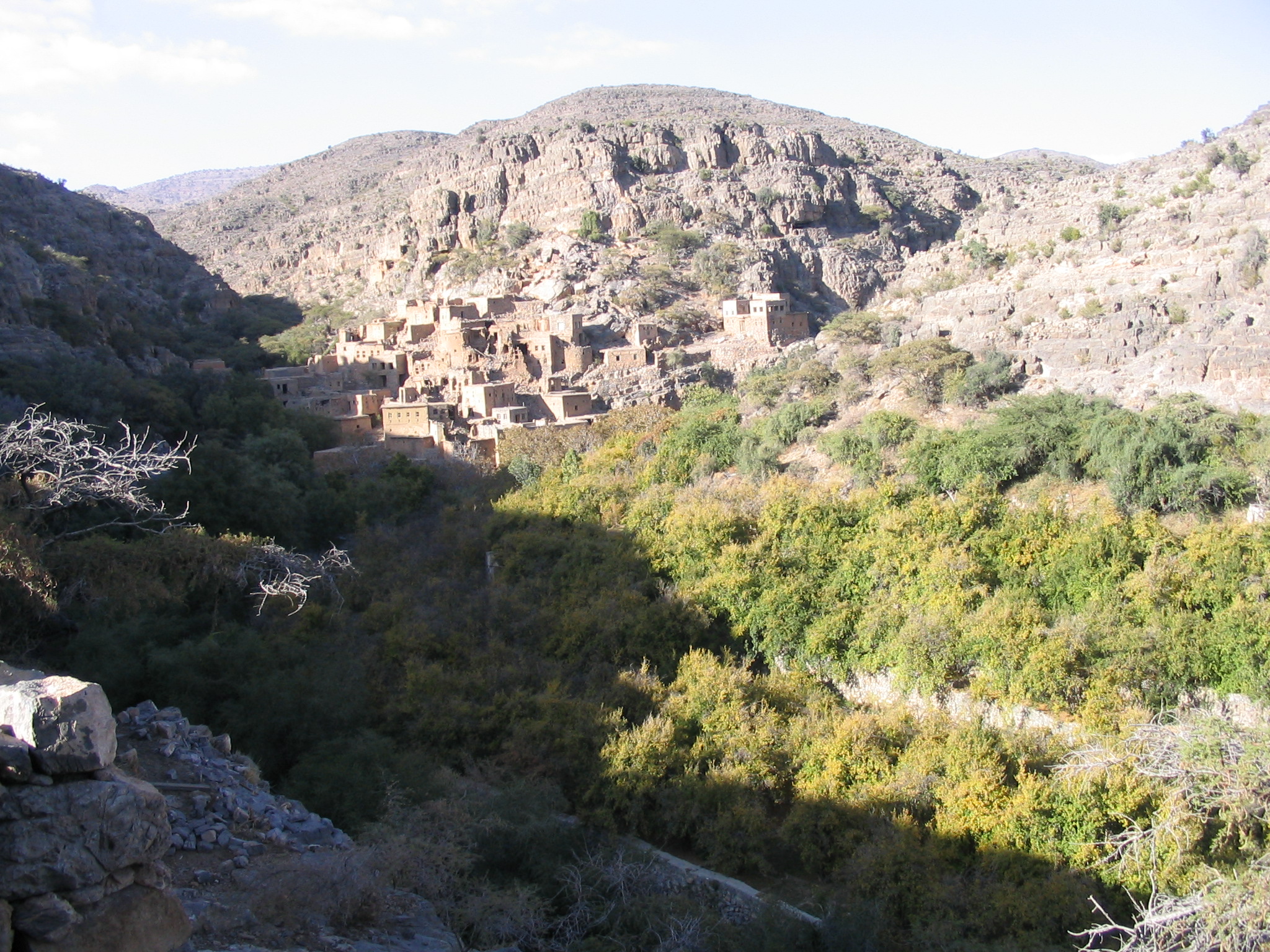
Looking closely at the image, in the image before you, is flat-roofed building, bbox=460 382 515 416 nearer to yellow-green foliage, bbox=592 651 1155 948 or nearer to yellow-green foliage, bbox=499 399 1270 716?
yellow-green foliage, bbox=499 399 1270 716

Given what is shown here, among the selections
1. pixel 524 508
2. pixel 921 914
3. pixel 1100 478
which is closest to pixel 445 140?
pixel 524 508

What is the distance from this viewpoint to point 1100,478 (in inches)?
595

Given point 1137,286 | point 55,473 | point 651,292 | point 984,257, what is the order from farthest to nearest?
point 651,292, point 984,257, point 1137,286, point 55,473

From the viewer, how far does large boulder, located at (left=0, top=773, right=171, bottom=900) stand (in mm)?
4504

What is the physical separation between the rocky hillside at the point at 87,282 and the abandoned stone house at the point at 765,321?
18769 millimetres

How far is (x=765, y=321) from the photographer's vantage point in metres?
A: 33.5

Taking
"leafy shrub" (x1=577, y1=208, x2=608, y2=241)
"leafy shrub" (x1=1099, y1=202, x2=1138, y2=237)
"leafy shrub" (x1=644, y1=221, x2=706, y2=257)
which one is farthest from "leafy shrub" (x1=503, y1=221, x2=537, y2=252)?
"leafy shrub" (x1=1099, y1=202, x2=1138, y2=237)

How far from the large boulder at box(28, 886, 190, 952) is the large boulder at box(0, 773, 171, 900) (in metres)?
0.17

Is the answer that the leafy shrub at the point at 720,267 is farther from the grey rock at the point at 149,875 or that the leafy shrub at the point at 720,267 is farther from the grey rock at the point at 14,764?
the grey rock at the point at 14,764

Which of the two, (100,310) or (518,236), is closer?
(100,310)

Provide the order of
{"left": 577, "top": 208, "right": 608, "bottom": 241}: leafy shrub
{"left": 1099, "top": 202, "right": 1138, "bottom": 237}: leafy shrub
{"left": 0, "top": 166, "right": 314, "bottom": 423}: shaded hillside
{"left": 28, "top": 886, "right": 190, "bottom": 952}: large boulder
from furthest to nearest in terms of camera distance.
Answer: {"left": 577, "top": 208, "right": 608, "bottom": 241}: leafy shrub → {"left": 1099, "top": 202, "right": 1138, "bottom": 237}: leafy shrub → {"left": 0, "top": 166, "right": 314, "bottom": 423}: shaded hillside → {"left": 28, "top": 886, "right": 190, "bottom": 952}: large boulder

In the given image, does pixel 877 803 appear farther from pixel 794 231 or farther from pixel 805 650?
pixel 794 231

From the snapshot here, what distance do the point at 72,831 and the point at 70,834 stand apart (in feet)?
0.05

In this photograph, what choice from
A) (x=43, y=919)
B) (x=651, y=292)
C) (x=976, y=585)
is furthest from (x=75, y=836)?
(x=651, y=292)
